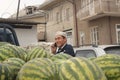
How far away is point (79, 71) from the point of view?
2109 millimetres

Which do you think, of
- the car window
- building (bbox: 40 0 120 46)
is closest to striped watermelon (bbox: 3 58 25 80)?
the car window

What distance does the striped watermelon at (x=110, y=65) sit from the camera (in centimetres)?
234

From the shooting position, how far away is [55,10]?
137ft

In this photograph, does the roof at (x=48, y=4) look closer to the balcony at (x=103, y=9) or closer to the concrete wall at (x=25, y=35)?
the balcony at (x=103, y=9)

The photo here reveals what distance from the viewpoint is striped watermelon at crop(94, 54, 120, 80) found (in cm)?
234

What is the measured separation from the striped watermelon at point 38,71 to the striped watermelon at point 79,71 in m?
0.08

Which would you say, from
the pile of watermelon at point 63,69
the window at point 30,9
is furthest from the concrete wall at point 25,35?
the window at point 30,9

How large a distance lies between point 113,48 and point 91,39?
24.2 m

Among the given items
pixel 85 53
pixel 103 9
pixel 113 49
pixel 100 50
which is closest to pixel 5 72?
pixel 100 50

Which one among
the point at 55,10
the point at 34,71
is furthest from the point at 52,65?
the point at 55,10

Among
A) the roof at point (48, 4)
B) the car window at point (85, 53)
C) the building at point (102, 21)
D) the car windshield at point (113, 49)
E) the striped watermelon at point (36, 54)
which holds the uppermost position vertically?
the roof at point (48, 4)

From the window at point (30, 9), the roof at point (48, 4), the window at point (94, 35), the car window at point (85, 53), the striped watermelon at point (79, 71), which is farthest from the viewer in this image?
the window at point (30, 9)

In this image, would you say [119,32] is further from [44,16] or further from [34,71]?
[34,71]

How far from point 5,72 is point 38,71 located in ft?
0.72
